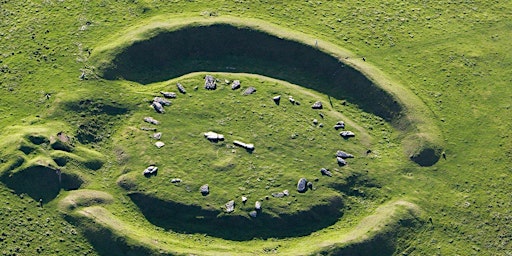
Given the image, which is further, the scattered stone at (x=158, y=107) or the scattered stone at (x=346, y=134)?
the scattered stone at (x=158, y=107)

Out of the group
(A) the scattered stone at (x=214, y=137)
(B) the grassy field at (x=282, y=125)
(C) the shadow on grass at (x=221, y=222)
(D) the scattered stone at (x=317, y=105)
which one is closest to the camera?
(B) the grassy field at (x=282, y=125)

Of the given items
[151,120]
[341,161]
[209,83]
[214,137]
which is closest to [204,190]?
[214,137]

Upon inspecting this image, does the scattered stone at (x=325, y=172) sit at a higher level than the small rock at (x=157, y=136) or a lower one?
higher

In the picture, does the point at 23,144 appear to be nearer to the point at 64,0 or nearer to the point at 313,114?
the point at 64,0

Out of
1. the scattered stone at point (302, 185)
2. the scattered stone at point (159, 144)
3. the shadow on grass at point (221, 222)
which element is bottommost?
the shadow on grass at point (221, 222)

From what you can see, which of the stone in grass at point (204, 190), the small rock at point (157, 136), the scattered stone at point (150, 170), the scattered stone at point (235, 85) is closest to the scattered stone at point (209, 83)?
the scattered stone at point (235, 85)

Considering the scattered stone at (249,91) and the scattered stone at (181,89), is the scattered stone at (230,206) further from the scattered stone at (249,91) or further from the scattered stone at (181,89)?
the scattered stone at (181,89)

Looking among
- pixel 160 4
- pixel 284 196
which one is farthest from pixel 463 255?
pixel 160 4
